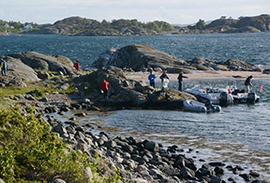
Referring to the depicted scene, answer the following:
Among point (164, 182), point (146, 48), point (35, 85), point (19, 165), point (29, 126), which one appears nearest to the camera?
point (19, 165)

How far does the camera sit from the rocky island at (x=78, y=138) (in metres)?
10.6

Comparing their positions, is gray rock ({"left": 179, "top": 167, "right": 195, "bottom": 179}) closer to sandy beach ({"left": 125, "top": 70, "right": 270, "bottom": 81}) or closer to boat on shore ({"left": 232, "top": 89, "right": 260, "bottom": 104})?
boat on shore ({"left": 232, "top": 89, "right": 260, "bottom": 104})

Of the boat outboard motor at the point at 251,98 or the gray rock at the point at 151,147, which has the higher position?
the gray rock at the point at 151,147

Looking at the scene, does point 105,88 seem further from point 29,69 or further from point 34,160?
point 34,160

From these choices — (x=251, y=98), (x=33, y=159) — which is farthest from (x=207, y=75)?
(x=33, y=159)

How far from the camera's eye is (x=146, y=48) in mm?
59875

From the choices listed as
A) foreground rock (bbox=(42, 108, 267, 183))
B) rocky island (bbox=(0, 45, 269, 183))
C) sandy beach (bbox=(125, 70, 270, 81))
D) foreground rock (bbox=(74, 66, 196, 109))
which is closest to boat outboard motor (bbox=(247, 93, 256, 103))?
foreground rock (bbox=(74, 66, 196, 109))

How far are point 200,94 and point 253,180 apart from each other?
2032 cm

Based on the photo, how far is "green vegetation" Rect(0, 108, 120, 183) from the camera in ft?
32.5

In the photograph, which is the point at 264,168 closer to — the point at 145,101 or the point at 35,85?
the point at 145,101

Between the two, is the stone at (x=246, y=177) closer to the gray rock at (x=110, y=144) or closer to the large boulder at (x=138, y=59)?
the gray rock at (x=110, y=144)

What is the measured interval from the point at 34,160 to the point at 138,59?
153ft

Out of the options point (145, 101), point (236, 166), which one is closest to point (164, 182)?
point (236, 166)

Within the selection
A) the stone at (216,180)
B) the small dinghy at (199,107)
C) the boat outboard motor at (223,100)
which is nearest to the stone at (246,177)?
the stone at (216,180)
